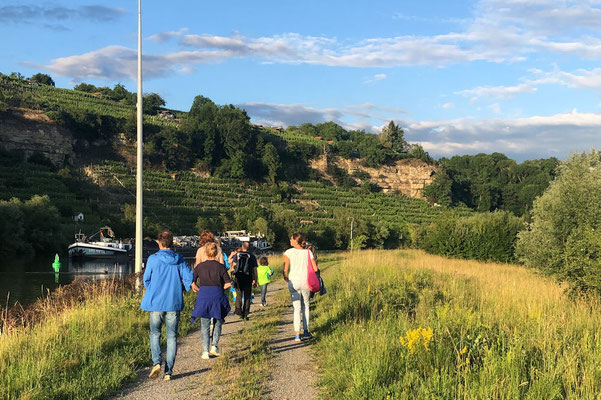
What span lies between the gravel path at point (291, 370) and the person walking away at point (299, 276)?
0.42 meters

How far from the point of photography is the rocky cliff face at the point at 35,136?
80.8m

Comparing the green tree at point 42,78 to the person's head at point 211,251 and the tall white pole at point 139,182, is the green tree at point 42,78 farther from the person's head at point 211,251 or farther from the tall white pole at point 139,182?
the person's head at point 211,251

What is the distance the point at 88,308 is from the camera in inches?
456

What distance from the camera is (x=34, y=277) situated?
1289 inches

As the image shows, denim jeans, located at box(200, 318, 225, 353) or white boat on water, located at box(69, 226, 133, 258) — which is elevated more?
denim jeans, located at box(200, 318, 225, 353)

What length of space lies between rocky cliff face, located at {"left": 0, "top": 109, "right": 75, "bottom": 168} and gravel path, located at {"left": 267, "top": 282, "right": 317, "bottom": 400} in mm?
82974

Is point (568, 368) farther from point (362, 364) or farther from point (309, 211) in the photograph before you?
point (309, 211)

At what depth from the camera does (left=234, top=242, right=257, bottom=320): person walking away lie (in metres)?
11.6

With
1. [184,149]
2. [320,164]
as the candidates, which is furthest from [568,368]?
[320,164]

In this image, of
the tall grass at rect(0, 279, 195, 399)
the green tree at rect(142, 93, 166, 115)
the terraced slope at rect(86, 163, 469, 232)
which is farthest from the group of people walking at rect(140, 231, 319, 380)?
the green tree at rect(142, 93, 166, 115)

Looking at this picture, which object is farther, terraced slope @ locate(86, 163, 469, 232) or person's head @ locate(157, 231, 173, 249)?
terraced slope @ locate(86, 163, 469, 232)

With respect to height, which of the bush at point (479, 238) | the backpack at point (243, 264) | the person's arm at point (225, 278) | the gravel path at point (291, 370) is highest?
the person's arm at point (225, 278)

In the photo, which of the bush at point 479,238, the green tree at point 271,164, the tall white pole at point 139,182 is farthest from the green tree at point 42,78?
the tall white pole at point 139,182

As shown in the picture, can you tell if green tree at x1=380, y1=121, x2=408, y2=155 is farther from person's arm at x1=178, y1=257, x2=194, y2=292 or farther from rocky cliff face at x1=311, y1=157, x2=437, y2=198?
person's arm at x1=178, y1=257, x2=194, y2=292
